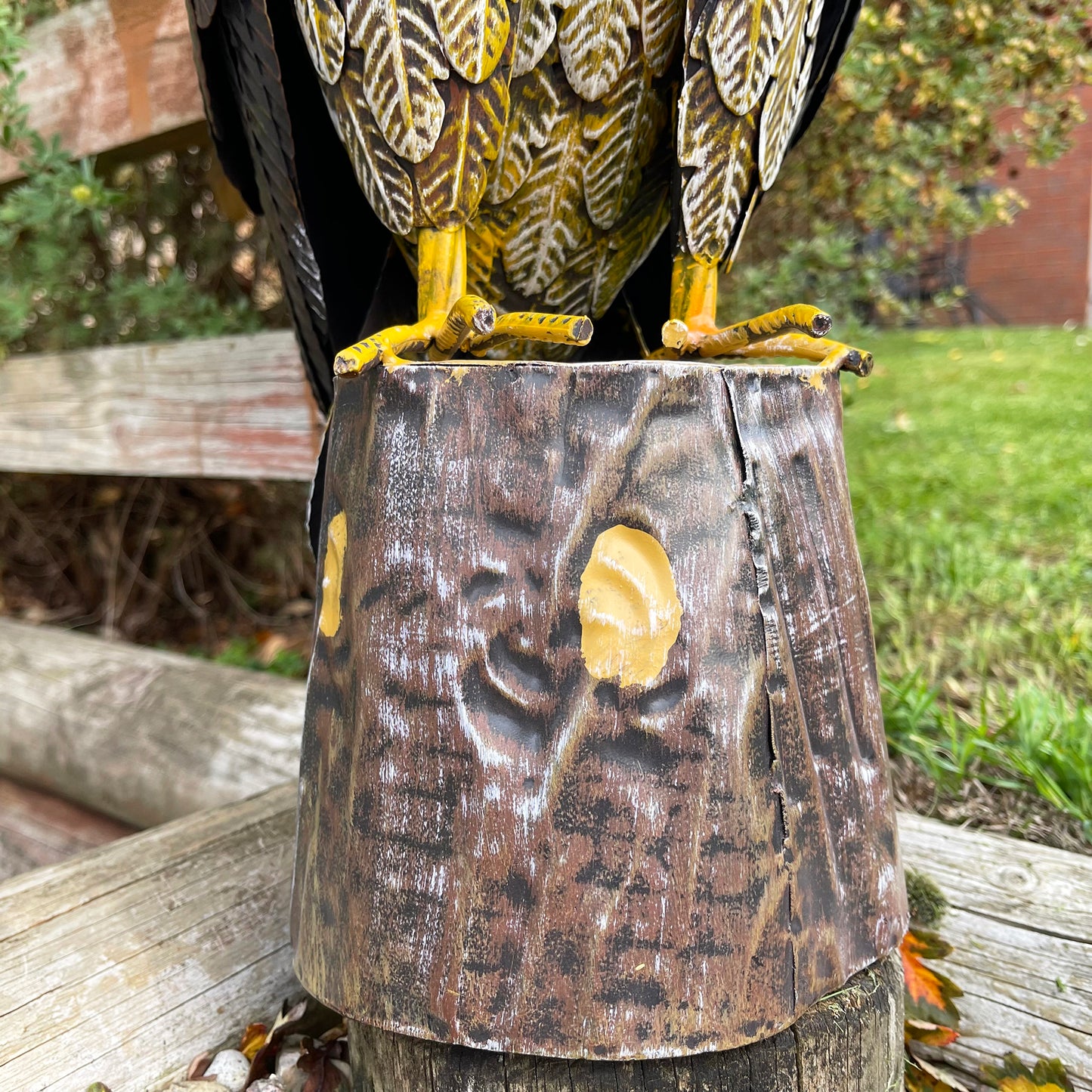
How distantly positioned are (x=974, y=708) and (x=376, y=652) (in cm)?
148

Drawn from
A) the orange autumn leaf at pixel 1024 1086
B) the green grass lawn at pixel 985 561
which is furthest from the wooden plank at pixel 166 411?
the orange autumn leaf at pixel 1024 1086

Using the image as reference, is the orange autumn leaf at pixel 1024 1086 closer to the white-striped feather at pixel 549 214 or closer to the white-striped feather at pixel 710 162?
the white-striped feather at pixel 710 162

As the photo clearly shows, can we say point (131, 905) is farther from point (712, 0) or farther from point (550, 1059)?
point (712, 0)

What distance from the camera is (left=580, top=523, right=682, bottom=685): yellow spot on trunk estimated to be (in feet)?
2.58

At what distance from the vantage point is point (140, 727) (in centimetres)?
203

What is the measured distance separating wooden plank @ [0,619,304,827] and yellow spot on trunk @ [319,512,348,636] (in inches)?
34.0

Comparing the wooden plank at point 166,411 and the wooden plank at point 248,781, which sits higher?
the wooden plank at point 166,411

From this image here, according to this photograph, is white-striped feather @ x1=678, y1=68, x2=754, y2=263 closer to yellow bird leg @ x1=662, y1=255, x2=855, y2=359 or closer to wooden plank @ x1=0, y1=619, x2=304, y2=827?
yellow bird leg @ x1=662, y1=255, x2=855, y2=359

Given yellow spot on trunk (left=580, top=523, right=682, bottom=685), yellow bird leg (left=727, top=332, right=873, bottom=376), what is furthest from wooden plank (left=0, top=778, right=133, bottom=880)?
yellow bird leg (left=727, top=332, right=873, bottom=376)

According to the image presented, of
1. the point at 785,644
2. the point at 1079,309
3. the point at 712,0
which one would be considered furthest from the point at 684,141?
the point at 1079,309

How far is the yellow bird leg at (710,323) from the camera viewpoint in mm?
875

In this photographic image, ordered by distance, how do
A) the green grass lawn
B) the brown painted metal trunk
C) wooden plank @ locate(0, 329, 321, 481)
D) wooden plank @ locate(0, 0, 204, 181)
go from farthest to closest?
1. wooden plank @ locate(0, 329, 321, 481)
2. wooden plank @ locate(0, 0, 204, 181)
3. the green grass lawn
4. the brown painted metal trunk

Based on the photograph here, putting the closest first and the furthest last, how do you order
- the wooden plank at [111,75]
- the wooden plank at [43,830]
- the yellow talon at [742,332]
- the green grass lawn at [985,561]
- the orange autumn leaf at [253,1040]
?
the yellow talon at [742,332] → the orange autumn leaf at [253,1040] → the green grass lawn at [985,561] → the wooden plank at [111,75] → the wooden plank at [43,830]

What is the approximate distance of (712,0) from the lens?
907 mm
